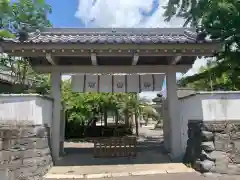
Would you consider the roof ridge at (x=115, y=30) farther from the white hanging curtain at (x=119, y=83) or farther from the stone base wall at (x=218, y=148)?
the stone base wall at (x=218, y=148)

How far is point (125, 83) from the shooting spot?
Result: 9.98m

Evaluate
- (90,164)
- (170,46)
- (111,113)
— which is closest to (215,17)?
(170,46)

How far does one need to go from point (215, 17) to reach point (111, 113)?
10.6 metres

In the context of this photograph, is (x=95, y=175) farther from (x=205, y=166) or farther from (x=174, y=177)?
(x=205, y=166)

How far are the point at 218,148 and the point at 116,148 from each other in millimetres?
3616

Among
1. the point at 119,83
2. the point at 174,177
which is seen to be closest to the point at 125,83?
the point at 119,83

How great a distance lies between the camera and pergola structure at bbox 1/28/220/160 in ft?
22.8

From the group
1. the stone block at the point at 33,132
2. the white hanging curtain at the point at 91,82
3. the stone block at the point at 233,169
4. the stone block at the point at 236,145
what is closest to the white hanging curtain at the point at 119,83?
the white hanging curtain at the point at 91,82

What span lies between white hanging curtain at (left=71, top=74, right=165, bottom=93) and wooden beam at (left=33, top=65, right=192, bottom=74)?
3.60ft

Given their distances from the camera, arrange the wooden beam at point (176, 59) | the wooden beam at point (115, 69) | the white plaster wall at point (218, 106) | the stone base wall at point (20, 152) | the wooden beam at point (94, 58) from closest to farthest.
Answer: the stone base wall at point (20, 152) → the white plaster wall at point (218, 106) → the wooden beam at point (94, 58) → the wooden beam at point (176, 59) → the wooden beam at point (115, 69)

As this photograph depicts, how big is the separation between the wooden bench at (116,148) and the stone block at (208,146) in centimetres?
288

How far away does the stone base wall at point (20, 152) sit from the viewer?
5895mm

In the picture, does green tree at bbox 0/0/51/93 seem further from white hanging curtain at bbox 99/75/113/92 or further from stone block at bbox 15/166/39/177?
stone block at bbox 15/166/39/177

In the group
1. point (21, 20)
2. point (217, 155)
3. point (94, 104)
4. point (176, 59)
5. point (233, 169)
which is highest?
point (21, 20)
